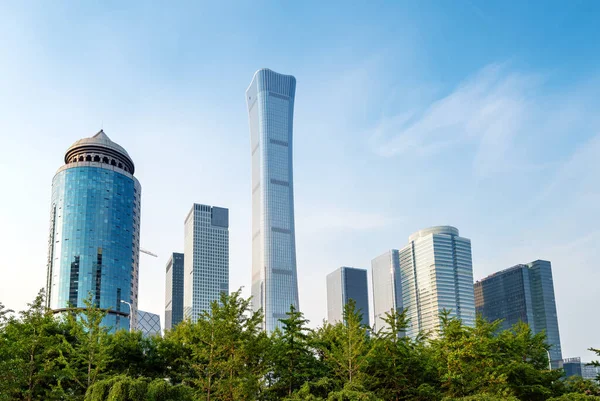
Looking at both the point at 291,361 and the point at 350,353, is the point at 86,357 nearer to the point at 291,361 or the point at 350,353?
the point at 291,361

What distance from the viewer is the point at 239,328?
40.0 meters

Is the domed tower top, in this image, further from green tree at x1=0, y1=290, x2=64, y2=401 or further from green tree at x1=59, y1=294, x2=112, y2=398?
green tree at x1=59, y1=294, x2=112, y2=398

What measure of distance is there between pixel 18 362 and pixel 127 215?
14537cm

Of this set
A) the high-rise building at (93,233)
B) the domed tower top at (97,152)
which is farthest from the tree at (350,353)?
the domed tower top at (97,152)

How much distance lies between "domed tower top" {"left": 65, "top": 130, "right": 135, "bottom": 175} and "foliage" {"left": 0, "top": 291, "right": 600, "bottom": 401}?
449 feet

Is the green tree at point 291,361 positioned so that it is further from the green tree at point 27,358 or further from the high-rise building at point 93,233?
the high-rise building at point 93,233

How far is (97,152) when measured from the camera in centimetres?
17850

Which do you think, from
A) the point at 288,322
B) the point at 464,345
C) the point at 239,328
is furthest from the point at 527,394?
the point at 239,328

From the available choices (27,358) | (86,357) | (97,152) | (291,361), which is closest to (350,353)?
(291,361)

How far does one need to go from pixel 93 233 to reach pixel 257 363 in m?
137

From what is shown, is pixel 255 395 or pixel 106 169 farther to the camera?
pixel 106 169

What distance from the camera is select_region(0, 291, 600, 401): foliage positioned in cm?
3794

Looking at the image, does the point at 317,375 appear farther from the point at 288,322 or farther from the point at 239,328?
the point at 239,328

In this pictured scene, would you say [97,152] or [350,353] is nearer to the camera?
[350,353]
